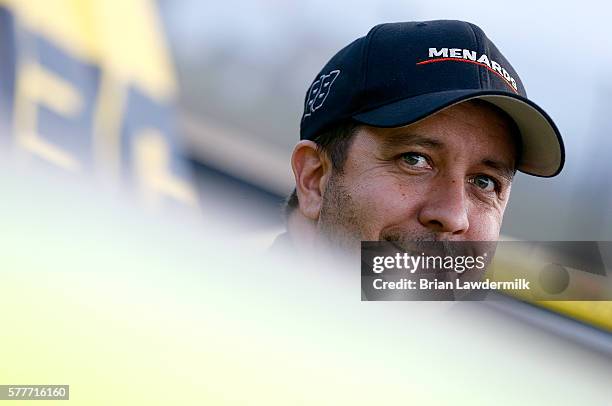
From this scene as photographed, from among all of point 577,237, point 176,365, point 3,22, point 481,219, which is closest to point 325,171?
point 481,219

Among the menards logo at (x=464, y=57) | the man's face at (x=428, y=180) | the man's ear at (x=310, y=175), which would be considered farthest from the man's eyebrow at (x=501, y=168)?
the man's ear at (x=310, y=175)

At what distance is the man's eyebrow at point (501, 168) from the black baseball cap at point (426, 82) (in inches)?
1.5

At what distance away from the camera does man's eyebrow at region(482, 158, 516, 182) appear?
121cm

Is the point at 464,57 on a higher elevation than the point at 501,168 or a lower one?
higher

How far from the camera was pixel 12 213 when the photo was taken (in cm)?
132

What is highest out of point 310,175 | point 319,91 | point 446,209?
point 319,91

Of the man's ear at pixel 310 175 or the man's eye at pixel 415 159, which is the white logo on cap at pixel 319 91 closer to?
the man's ear at pixel 310 175

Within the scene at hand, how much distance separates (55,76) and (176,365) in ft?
1.98

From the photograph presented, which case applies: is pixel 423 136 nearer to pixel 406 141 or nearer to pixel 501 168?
pixel 406 141

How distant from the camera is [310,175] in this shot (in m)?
1.30

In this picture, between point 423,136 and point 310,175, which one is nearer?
point 423,136

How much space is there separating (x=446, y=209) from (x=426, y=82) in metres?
0.19

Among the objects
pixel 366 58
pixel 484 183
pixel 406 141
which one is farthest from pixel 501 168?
pixel 366 58

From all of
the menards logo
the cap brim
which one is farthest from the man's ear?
the menards logo
